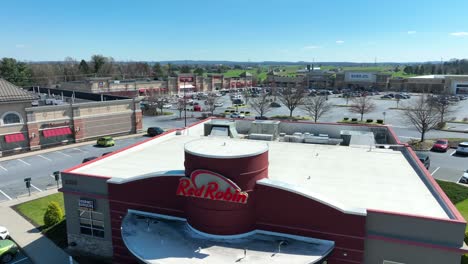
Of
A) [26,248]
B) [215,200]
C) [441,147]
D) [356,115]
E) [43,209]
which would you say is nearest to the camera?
[215,200]

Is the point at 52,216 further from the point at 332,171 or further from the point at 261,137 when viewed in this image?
the point at 332,171

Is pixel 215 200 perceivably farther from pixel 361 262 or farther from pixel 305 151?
pixel 305 151

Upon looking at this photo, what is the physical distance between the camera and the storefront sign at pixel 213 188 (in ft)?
51.8

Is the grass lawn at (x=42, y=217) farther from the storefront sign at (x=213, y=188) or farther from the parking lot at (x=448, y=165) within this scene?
the parking lot at (x=448, y=165)

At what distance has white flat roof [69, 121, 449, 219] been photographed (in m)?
16.6

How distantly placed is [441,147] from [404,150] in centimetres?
2332

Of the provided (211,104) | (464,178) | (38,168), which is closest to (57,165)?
(38,168)

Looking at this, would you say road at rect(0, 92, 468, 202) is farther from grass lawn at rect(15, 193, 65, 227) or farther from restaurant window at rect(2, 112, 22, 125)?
restaurant window at rect(2, 112, 22, 125)

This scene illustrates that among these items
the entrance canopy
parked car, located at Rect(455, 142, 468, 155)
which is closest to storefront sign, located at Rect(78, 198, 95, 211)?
the entrance canopy

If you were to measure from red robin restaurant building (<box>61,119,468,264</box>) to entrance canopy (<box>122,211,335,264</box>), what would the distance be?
0.15 ft

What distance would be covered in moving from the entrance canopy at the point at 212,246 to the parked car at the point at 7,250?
917cm

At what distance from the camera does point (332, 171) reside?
21.0 m

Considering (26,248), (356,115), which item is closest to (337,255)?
(26,248)

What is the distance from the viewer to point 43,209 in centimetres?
2834
